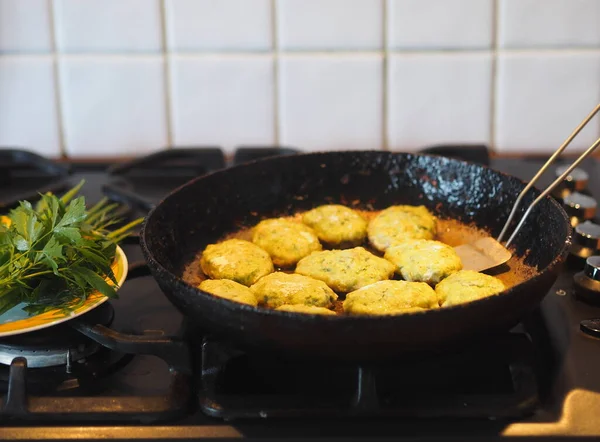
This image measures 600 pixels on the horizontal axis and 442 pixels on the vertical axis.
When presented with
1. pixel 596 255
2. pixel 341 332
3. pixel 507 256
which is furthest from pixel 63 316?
pixel 596 255

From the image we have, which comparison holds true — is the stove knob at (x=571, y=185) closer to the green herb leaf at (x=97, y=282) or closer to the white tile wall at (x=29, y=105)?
the green herb leaf at (x=97, y=282)

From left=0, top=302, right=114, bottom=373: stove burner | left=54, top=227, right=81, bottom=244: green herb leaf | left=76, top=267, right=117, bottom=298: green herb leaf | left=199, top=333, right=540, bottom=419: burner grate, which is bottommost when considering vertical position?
left=199, top=333, right=540, bottom=419: burner grate

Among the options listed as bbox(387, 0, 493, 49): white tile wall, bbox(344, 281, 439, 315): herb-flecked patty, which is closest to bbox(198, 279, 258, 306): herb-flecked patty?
bbox(344, 281, 439, 315): herb-flecked patty

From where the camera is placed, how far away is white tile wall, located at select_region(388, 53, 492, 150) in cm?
135

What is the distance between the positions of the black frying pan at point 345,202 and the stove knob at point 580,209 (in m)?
0.13

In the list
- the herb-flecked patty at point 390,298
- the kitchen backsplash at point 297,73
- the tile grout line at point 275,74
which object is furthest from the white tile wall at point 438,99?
the herb-flecked patty at point 390,298

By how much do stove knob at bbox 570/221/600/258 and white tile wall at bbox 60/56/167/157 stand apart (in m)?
0.78

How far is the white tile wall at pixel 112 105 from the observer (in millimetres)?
1375

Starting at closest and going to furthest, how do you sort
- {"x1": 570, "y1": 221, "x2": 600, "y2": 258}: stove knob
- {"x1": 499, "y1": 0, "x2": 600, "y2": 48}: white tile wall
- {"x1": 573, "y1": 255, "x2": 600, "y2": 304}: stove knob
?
{"x1": 573, "y1": 255, "x2": 600, "y2": 304}: stove knob < {"x1": 570, "y1": 221, "x2": 600, "y2": 258}: stove knob < {"x1": 499, "y1": 0, "x2": 600, "y2": 48}: white tile wall

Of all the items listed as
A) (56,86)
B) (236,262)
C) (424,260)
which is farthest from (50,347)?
(56,86)

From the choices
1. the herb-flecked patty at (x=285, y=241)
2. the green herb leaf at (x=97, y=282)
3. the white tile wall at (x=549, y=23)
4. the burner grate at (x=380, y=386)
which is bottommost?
the burner grate at (x=380, y=386)

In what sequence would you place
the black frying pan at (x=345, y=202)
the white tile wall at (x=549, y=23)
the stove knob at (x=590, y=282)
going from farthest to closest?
the white tile wall at (x=549, y=23) < the stove knob at (x=590, y=282) < the black frying pan at (x=345, y=202)

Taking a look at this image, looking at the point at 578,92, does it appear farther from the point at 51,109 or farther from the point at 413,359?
the point at 51,109

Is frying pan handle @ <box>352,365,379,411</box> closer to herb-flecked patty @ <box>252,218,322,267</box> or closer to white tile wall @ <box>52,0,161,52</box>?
herb-flecked patty @ <box>252,218,322,267</box>
